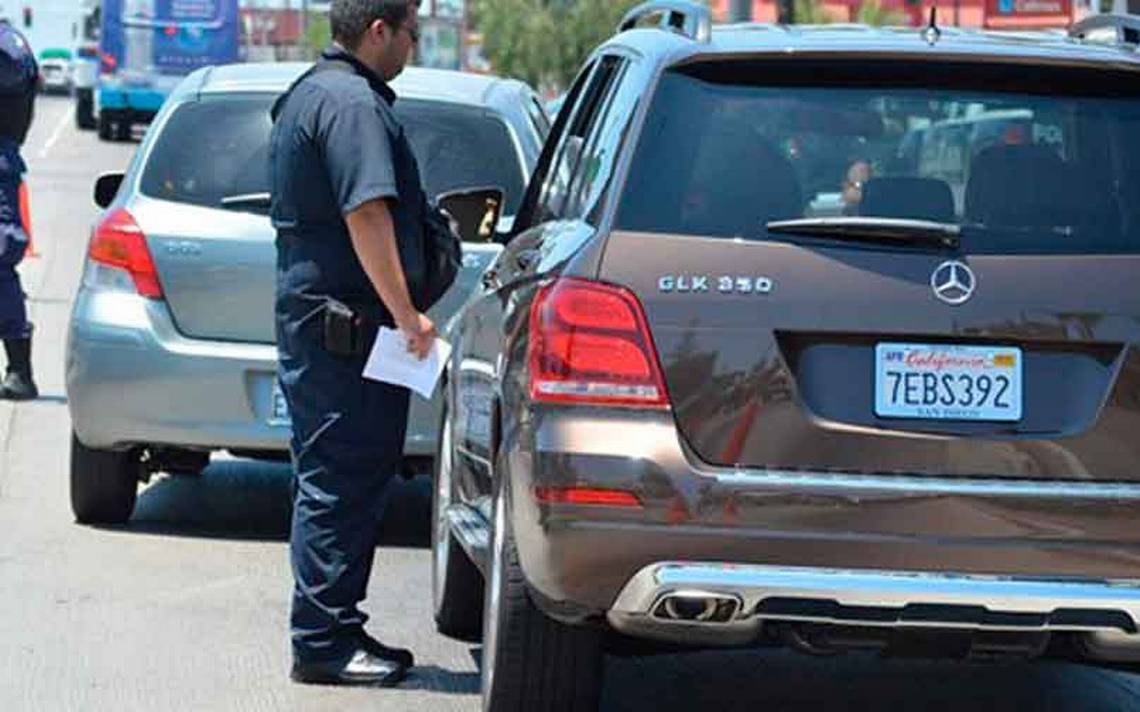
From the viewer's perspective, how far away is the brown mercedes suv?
5305mm

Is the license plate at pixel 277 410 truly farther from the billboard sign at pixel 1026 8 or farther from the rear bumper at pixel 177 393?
the billboard sign at pixel 1026 8

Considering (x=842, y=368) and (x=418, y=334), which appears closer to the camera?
(x=842, y=368)

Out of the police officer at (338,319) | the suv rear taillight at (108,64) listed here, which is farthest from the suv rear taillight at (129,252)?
the suv rear taillight at (108,64)

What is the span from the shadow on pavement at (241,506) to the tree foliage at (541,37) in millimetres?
48942

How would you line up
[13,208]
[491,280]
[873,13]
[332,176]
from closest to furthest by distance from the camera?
[332,176]
[491,280]
[13,208]
[873,13]

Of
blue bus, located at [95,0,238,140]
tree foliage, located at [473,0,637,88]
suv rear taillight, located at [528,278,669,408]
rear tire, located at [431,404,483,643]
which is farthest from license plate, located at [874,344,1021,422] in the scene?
tree foliage, located at [473,0,637,88]

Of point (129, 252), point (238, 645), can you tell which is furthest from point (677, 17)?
point (129, 252)

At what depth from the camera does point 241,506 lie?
9.88 meters

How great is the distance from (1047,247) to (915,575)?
2.63 ft

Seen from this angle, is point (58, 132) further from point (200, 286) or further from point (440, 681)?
point (440, 681)

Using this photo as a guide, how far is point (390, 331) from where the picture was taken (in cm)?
661

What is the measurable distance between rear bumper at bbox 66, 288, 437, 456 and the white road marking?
111 ft

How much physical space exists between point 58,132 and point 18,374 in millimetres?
A: 41402

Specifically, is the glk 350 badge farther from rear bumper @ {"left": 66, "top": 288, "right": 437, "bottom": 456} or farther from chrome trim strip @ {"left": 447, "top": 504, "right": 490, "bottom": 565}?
rear bumper @ {"left": 66, "top": 288, "right": 437, "bottom": 456}
